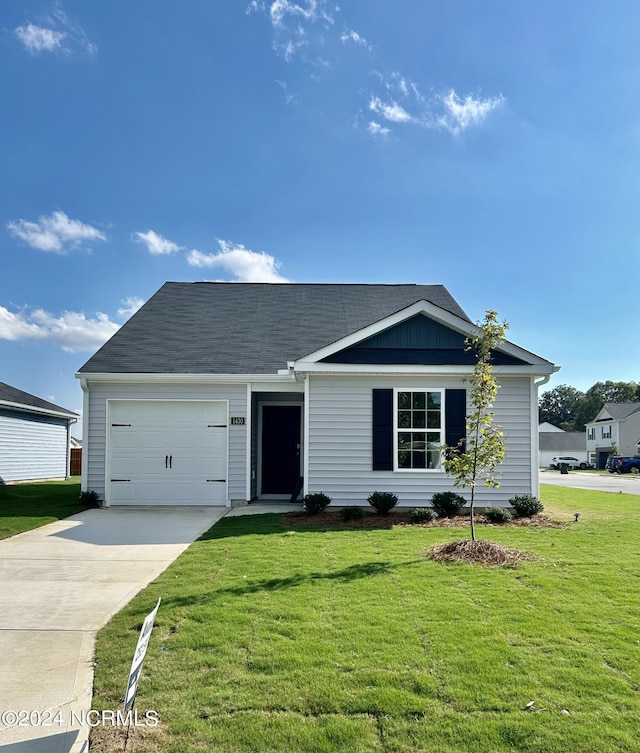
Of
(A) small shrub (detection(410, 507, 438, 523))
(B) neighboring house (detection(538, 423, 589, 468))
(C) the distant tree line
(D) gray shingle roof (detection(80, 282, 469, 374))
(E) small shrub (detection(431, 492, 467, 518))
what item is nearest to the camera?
(A) small shrub (detection(410, 507, 438, 523))

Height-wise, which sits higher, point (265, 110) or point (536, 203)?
point (265, 110)

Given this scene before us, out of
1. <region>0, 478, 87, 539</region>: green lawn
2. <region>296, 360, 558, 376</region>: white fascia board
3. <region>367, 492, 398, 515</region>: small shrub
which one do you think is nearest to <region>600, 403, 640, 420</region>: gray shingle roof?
<region>296, 360, 558, 376</region>: white fascia board

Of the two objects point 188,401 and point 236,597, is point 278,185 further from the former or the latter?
point 236,597

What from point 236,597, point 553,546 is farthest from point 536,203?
point 236,597

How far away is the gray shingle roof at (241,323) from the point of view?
41.8ft

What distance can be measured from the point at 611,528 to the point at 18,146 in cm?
1664

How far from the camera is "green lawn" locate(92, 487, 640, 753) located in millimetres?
3012

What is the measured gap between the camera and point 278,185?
1516cm

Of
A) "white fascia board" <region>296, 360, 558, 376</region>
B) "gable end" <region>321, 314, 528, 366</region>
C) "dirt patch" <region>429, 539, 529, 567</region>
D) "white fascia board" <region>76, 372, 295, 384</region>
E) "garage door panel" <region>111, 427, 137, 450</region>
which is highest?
"gable end" <region>321, 314, 528, 366</region>

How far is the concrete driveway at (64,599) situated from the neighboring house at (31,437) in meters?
9.95

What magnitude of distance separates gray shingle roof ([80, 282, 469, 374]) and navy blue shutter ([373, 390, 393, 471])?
9.55ft

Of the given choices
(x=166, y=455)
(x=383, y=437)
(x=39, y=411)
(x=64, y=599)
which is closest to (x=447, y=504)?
(x=383, y=437)

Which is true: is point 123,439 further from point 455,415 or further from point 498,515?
point 498,515

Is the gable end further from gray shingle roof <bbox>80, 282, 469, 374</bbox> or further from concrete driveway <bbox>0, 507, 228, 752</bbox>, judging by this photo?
concrete driveway <bbox>0, 507, 228, 752</bbox>
